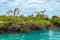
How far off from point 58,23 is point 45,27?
6739 millimetres

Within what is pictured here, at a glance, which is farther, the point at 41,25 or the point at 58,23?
the point at 58,23

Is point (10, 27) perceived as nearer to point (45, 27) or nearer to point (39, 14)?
point (45, 27)

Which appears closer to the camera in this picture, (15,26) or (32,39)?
(32,39)

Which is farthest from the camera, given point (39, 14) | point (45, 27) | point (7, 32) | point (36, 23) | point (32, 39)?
point (39, 14)

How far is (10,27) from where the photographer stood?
33.6 metres

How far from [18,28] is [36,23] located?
26.5 feet

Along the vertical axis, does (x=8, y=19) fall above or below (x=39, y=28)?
above

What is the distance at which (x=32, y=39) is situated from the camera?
26.5 m

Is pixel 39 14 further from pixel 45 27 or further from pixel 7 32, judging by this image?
pixel 7 32

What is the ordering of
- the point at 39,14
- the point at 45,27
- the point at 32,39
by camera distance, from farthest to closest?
1. the point at 39,14
2. the point at 45,27
3. the point at 32,39

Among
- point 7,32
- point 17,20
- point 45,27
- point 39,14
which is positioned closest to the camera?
point 7,32

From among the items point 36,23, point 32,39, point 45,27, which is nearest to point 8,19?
point 36,23

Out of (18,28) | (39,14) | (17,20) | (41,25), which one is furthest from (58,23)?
(18,28)

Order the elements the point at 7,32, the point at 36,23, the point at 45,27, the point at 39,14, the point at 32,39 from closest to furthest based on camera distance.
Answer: the point at 32,39 → the point at 7,32 → the point at 36,23 → the point at 45,27 → the point at 39,14
